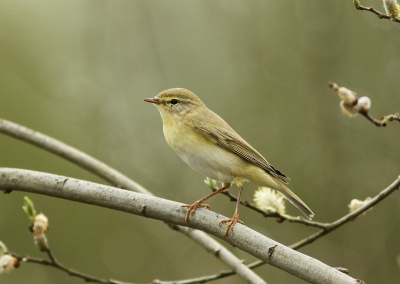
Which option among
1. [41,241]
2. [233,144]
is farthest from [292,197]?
[41,241]

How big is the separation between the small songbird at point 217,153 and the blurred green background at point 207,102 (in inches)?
92.7

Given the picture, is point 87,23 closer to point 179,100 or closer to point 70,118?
point 70,118

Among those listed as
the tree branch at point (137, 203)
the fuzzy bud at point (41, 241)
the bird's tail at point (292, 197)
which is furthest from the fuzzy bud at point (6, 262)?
the bird's tail at point (292, 197)

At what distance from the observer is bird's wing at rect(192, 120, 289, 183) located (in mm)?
3646

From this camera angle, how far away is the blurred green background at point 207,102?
20.3ft

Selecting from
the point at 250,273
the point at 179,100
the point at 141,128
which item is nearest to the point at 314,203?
the point at 141,128

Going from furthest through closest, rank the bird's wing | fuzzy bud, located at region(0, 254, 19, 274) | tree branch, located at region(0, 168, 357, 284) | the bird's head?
1. the bird's head
2. the bird's wing
3. fuzzy bud, located at region(0, 254, 19, 274)
4. tree branch, located at region(0, 168, 357, 284)

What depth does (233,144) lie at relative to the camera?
3.76m

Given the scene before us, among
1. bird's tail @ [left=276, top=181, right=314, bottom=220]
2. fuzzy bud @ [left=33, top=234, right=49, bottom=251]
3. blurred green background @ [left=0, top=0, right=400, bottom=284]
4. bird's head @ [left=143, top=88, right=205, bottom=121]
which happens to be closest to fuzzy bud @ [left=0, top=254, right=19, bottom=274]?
fuzzy bud @ [left=33, top=234, right=49, bottom=251]

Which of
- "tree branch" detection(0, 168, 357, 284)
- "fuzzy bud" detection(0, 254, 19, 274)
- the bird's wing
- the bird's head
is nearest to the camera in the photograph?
"tree branch" detection(0, 168, 357, 284)

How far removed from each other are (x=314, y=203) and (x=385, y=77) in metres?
Answer: 2.02

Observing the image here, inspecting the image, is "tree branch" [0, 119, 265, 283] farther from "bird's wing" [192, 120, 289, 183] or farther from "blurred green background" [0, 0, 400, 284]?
"blurred green background" [0, 0, 400, 284]

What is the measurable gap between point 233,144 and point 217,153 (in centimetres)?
21

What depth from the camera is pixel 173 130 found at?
375 centimetres
